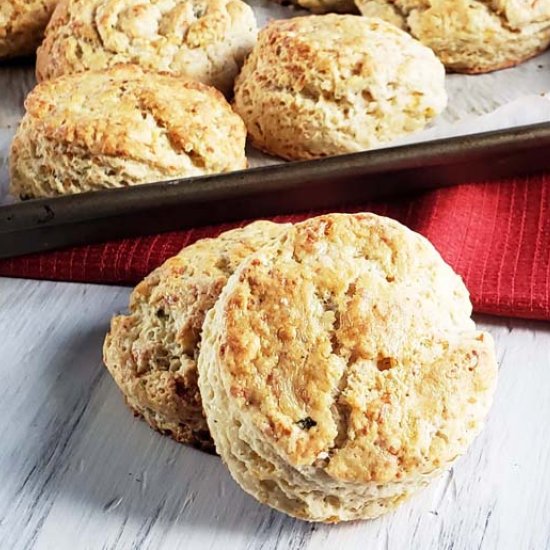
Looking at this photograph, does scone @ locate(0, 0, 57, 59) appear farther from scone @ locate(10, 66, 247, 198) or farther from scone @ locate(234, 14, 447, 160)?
scone @ locate(234, 14, 447, 160)

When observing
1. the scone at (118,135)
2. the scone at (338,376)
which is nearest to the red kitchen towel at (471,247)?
the scone at (118,135)

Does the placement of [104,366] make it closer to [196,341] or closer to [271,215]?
[196,341]

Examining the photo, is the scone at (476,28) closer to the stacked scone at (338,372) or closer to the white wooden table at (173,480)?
the white wooden table at (173,480)

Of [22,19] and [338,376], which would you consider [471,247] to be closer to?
[338,376]

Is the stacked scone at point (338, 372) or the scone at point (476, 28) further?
the scone at point (476, 28)

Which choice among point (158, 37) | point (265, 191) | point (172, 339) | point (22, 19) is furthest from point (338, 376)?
point (22, 19)

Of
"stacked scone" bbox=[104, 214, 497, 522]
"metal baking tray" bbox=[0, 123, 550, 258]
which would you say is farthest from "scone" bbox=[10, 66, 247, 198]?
"stacked scone" bbox=[104, 214, 497, 522]

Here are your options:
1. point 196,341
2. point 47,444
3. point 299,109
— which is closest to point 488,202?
point 299,109
